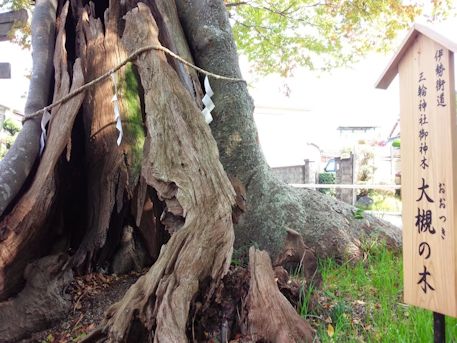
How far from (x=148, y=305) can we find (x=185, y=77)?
1851mm

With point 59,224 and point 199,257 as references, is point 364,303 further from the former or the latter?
point 59,224

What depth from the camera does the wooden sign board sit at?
166 cm

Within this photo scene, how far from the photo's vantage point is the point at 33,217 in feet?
8.28

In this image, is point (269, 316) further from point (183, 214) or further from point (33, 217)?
point (33, 217)

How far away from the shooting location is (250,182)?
11.8 feet

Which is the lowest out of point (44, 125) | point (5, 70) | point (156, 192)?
point (156, 192)

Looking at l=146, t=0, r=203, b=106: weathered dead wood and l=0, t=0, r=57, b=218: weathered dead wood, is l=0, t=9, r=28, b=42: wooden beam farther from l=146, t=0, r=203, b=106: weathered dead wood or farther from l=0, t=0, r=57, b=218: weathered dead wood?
l=146, t=0, r=203, b=106: weathered dead wood

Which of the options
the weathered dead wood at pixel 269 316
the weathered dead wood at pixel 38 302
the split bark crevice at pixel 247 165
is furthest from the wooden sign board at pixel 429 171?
the weathered dead wood at pixel 38 302

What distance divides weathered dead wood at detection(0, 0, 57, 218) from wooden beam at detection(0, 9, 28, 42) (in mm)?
1333

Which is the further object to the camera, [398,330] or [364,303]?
[364,303]

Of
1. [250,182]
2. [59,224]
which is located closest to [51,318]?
[59,224]

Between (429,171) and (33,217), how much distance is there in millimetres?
2224

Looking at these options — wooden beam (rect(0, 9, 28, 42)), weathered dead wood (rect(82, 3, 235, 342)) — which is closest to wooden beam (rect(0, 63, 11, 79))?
wooden beam (rect(0, 9, 28, 42))

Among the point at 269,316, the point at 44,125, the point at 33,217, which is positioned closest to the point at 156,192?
the point at 33,217
